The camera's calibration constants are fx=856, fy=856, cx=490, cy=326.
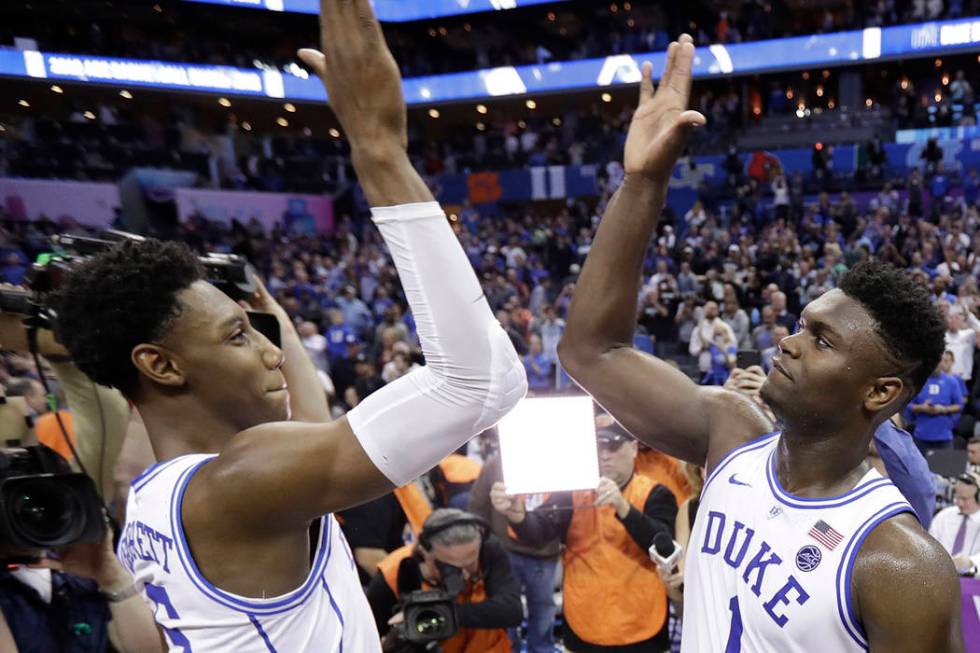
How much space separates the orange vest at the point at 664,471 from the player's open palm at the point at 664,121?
9.61ft

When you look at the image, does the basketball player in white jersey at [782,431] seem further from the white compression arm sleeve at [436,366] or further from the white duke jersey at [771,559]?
the white compression arm sleeve at [436,366]

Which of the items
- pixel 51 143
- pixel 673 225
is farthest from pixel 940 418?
pixel 51 143

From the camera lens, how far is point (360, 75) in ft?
3.70

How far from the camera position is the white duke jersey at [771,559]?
5.42 feet

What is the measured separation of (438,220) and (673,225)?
1605 centimetres

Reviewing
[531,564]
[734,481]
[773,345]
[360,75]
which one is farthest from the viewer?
[773,345]

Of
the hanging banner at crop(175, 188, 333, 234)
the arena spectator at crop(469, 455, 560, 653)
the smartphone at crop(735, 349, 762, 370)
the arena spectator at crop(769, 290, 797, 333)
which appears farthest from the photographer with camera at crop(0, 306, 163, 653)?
the hanging banner at crop(175, 188, 333, 234)

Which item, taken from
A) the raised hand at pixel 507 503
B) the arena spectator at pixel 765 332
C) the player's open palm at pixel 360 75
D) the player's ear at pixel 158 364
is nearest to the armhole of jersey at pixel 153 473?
the player's ear at pixel 158 364

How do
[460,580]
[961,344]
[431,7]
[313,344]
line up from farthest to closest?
[431,7], [313,344], [961,344], [460,580]

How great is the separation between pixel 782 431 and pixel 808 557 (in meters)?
0.31

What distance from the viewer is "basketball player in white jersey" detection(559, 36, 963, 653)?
1655 mm

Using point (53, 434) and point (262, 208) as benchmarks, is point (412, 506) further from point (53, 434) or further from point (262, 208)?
point (262, 208)

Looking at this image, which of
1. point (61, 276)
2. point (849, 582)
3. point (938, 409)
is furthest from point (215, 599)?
point (938, 409)

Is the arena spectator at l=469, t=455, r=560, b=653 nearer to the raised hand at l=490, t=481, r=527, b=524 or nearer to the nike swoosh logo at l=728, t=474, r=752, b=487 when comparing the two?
the raised hand at l=490, t=481, r=527, b=524
